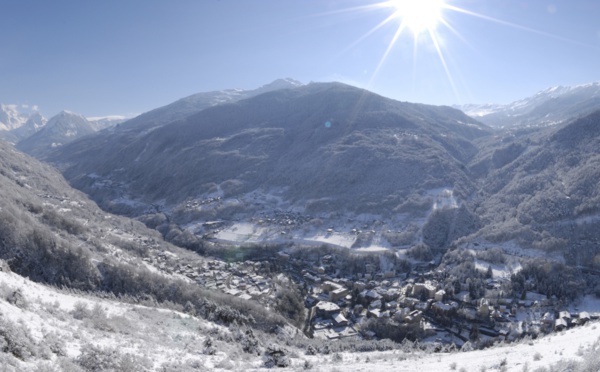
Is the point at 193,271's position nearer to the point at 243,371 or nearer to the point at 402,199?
the point at 243,371

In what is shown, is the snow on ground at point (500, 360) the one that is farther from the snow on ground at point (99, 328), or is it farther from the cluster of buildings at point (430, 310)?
the cluster of buildings at point (430, 310)

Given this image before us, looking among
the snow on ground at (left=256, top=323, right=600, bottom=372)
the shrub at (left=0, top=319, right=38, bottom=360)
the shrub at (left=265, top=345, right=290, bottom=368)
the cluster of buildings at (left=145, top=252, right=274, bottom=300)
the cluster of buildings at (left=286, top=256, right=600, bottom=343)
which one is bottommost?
the cluster of buildings at (left=286, top=256, right=600, bottom=343)

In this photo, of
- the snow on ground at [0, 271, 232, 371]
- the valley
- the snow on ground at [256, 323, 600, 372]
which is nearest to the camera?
the snow on ground at [256, 323, 600, 372]

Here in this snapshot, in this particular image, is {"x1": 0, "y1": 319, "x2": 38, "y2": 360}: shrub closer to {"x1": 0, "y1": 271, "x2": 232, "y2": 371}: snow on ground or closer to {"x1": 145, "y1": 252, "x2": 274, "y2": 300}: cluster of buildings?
{"x1": 0, "y1": 271, "x2": 232, "y2": 371}: snow on ground

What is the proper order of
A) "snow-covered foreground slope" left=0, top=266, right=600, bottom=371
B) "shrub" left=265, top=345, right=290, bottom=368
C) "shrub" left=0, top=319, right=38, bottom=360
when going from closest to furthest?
"shrub" left=0, top=319, right=38, bottom=360, "snow-covered foreground slope" left=0, top=266, right=600, bottom=371, "shrub" left=265, top=345, right=290, bottom=368

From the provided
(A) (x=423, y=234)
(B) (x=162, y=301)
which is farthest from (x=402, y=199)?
(B) (x=162, y=301)

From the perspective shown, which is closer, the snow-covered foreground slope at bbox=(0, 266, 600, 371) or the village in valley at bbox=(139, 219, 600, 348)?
the snow-covered foreground slope at bbox=(0, 266, 600, 371)

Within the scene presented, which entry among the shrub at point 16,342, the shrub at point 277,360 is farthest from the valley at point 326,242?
the shrub at point 277,360

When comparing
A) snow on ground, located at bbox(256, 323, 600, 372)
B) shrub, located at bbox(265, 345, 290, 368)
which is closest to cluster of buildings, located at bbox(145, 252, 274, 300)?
shrub, located at bbox(265, 345, 290, 368)

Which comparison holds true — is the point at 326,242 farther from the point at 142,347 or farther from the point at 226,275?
the point at 142,347

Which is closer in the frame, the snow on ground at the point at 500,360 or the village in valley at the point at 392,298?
the snow on ground at the point at 500,360
